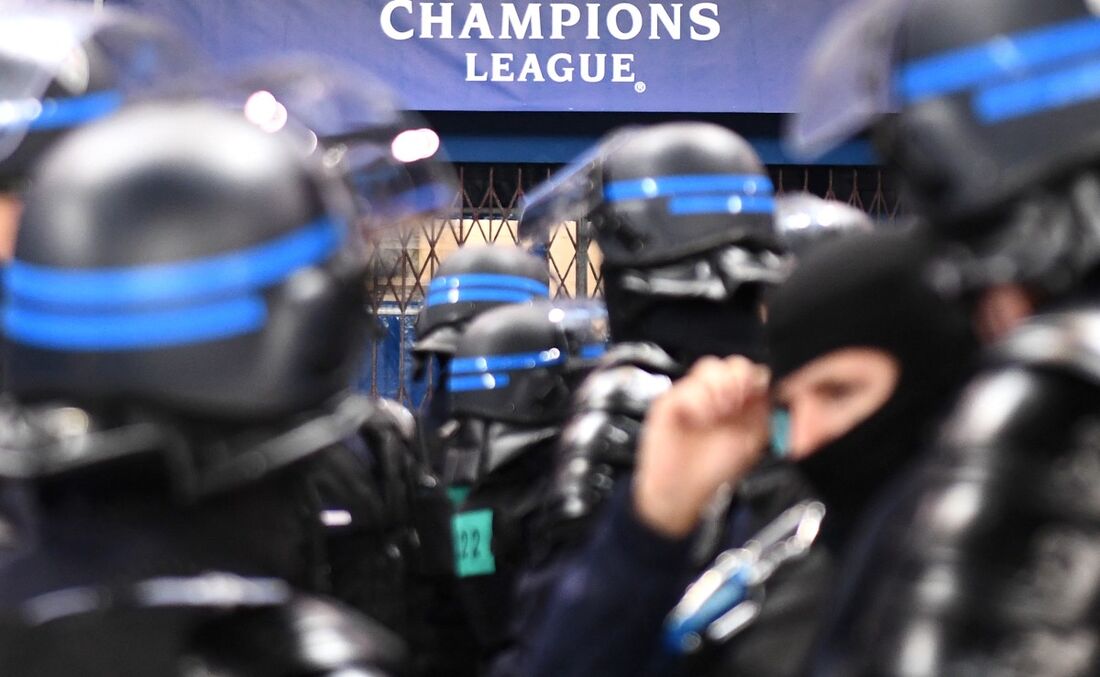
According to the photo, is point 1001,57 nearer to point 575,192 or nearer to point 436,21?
point 575,192

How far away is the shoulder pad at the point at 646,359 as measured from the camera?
1.85m

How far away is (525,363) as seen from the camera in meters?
2.82

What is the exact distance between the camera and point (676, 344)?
1884mm

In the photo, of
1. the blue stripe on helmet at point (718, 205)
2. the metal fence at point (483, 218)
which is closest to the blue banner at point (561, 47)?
the metal fence at point (483, 218)

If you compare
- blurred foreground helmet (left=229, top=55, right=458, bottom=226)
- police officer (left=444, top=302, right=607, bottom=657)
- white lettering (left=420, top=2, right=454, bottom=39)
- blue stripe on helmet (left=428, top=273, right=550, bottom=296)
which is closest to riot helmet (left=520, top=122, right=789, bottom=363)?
blurred foreground helmet (left=229, top=55, right=458, bottom=226)

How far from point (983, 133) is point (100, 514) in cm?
58

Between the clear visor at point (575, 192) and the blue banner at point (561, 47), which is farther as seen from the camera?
the blue banner at point (561, 47)

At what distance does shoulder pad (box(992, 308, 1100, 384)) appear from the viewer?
68cm

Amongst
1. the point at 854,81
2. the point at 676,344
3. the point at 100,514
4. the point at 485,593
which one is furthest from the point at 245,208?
the point at 485,593

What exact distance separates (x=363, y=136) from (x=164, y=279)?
105cm

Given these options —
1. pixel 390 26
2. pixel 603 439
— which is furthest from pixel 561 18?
pixel 603 439

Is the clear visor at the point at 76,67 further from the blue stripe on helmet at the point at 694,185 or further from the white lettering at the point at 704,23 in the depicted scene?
the white lettering at the point at 704,23

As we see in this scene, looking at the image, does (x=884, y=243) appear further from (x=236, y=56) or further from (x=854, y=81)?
(x=236, y=56)

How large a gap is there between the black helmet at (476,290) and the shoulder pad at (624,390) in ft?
6.27
